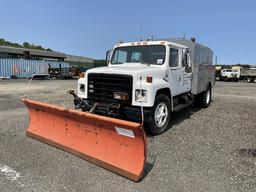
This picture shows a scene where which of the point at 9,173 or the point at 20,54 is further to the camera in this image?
the point at 20,54

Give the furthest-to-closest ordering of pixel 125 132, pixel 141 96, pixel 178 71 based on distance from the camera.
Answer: pixel 178 71
pixel 141 96
pixel 125 132

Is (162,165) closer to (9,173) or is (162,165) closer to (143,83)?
(143,83)

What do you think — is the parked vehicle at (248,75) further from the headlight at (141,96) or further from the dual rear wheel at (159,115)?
the headlight at (141,96)

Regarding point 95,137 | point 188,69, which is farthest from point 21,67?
point 95,137

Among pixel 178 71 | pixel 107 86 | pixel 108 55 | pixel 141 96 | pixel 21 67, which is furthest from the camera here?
pixel 21 67

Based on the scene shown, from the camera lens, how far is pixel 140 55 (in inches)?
299

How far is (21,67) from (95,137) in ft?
117

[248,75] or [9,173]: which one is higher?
[248,75]

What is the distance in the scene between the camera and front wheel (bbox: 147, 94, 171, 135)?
6.23 metres

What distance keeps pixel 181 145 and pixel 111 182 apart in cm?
232

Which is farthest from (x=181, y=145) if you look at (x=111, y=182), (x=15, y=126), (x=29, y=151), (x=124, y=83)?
(x=15, y=126)

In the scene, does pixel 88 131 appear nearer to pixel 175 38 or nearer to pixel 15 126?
pixel 15 126

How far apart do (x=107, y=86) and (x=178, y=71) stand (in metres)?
2.42

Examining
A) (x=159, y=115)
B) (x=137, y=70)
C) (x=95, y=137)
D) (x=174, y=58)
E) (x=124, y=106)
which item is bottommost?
(x=95, y=137)
